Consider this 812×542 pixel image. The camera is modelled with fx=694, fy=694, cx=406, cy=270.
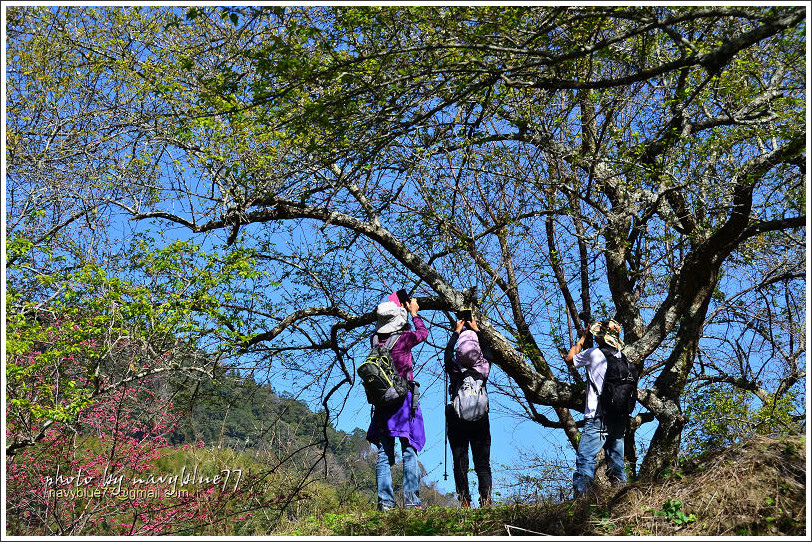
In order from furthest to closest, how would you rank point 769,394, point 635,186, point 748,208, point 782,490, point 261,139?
point 769,394 → point 261,139 → point 635,186 → point 748,208 → point 782,490

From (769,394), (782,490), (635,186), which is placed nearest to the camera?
(782,490)

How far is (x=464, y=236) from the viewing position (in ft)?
29.3

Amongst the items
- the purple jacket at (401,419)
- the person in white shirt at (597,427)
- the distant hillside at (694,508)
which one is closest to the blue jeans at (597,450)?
the person in white shirt at (597,427)

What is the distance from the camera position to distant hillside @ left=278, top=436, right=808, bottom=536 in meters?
4.53

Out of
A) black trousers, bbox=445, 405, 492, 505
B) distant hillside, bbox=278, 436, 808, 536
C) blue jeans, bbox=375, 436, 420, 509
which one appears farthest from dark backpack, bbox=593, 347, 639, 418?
blue jeans, bbox=375, 436, 420, 509

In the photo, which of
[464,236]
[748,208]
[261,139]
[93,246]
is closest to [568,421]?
[464,236]

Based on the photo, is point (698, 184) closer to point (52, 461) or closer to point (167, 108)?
point (167, 108)

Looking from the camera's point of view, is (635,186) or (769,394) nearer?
(635,186)

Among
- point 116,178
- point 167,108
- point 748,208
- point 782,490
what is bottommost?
point 782,490

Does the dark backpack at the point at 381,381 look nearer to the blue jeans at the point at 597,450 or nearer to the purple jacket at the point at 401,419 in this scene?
the purple jacket at the point at 401,419

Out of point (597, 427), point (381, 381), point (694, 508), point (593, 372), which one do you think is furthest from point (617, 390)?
point (381, 381)

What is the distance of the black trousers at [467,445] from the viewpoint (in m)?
6.36

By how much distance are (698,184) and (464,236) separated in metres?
2.83

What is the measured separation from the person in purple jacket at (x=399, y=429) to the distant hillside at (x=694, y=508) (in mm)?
683
